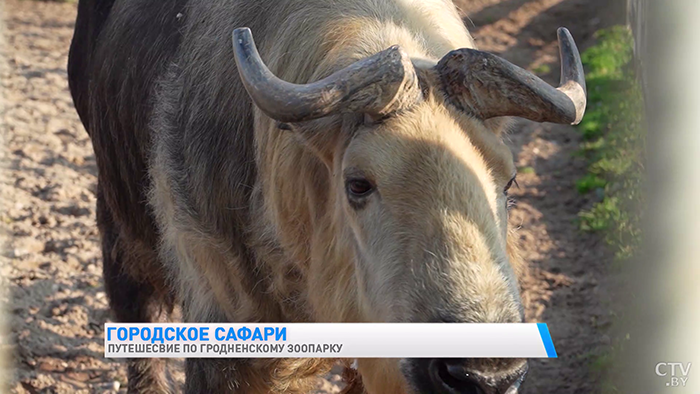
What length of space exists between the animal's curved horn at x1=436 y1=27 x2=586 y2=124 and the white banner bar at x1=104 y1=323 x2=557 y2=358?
→ 66cm

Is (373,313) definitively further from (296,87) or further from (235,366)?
(235,366)

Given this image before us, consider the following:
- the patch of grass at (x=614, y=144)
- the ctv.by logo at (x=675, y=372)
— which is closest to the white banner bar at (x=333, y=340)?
the ctv.by logo at (x=675, y=372)

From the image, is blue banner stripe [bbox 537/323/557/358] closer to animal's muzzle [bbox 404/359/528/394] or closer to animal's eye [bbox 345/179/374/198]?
animal's muzzle [bbox 404/359/528/394]

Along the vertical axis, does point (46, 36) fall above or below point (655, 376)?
below

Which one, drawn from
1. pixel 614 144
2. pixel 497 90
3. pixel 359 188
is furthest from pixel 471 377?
pixel 614 144

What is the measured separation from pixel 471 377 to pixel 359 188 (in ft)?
2.26

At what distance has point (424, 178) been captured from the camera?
2.89 m

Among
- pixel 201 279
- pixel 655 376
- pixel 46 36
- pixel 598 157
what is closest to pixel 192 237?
pixel 201 279

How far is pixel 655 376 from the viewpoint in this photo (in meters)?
3.85

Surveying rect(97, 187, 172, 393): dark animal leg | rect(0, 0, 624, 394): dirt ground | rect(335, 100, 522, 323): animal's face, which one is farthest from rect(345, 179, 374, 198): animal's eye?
rect(97, 187, 172, 393): dark animal leg

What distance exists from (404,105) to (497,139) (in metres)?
0.34

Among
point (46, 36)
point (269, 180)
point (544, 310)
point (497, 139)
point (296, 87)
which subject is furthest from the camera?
point (46, 36)

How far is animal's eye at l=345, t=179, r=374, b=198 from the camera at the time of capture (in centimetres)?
302

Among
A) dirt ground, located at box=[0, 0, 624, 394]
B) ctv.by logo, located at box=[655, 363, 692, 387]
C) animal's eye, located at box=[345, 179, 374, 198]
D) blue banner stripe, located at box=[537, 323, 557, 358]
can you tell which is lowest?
dirt ground, located at box=[0, 0, 624, 394]
